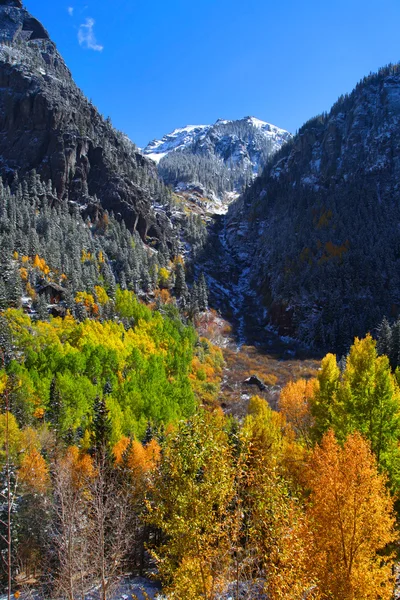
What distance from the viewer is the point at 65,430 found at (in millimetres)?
50312

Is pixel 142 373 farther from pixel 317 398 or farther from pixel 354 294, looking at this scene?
pixel 354 294

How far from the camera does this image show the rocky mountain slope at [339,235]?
127m

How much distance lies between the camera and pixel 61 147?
14512 centimetres

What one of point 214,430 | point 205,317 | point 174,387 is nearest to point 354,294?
point 205,317

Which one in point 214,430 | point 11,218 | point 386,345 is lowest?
point 386,345

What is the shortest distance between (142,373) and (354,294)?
9153 centimetres

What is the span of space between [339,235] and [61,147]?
12187cm

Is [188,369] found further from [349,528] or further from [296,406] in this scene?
[349,528]

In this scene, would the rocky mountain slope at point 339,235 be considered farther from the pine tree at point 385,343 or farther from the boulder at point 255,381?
the pine tree at point 385,343

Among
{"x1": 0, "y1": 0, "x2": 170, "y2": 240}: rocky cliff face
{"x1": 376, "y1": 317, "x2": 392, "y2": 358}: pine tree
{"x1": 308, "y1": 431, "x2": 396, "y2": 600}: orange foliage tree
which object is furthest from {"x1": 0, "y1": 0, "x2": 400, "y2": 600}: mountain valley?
{"x1": 376, "y1": 317, "x2": 392, "y2": 358}: pine tree

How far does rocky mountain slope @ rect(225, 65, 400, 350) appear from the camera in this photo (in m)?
127

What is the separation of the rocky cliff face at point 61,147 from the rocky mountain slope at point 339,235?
55.8 meters

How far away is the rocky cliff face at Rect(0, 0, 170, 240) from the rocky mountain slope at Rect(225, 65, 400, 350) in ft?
183

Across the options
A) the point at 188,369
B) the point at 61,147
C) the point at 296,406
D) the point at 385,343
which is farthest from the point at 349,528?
the point at 61,147
